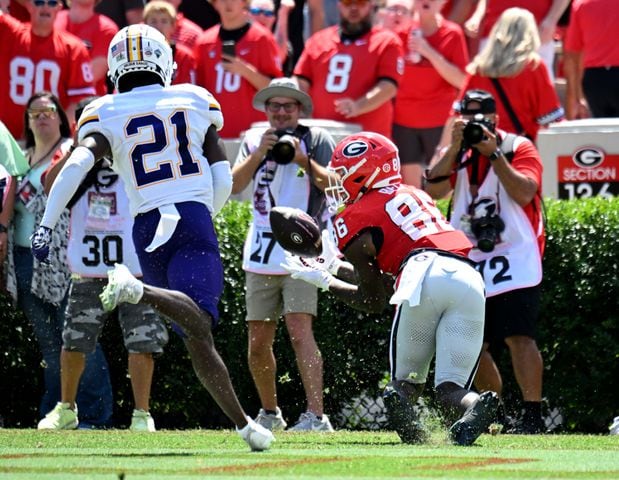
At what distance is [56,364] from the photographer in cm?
976

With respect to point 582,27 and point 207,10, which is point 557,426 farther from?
point 207,10

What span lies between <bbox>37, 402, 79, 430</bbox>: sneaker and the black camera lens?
3154mm

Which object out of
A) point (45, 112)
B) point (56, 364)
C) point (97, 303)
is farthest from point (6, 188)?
point (56, 364)

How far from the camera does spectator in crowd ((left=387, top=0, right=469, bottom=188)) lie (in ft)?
39.1

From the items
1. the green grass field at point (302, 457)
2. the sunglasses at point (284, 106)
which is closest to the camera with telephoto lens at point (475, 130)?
the sunglasses at point (284, 106)

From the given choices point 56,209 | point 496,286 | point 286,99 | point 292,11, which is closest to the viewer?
point 56,209

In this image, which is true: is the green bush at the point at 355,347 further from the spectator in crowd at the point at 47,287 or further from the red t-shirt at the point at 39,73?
the red t-shirt at the point at 39,73

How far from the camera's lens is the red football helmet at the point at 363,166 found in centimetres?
751

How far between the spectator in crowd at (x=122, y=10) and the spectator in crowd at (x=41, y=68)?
1.66m

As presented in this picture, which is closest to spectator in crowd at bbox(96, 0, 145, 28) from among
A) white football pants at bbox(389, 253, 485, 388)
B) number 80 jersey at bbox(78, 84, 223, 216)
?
number 80 jersey at bbox(78, 84, 223, 216)

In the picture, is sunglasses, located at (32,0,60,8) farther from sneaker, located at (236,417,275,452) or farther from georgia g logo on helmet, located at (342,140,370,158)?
sneaker, located at (236,417,275,452)

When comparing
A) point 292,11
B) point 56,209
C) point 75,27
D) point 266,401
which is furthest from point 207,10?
point 56,209

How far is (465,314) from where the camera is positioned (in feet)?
24.0

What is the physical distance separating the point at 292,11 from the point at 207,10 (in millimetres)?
851
